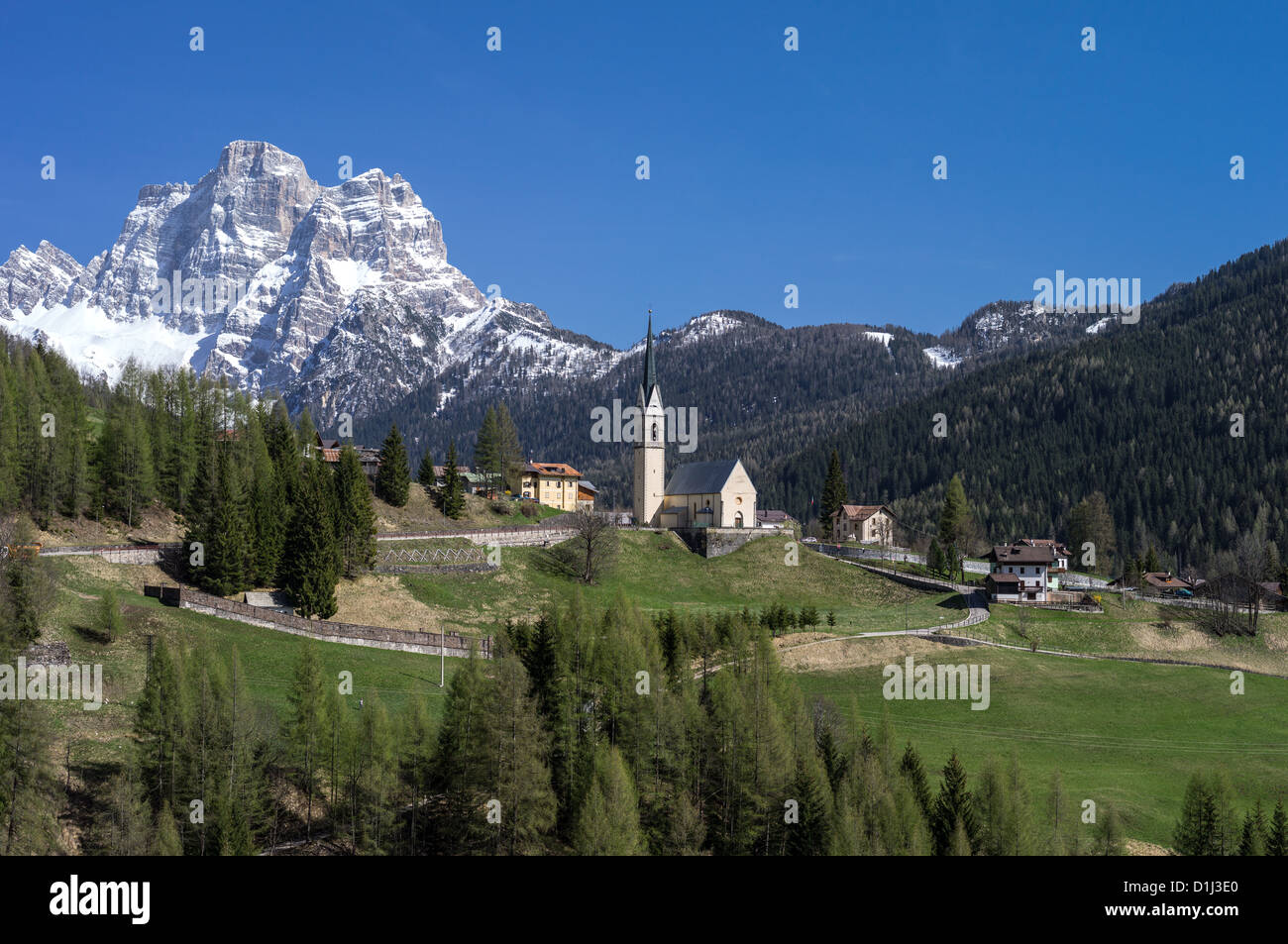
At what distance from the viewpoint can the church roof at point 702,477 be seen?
107m

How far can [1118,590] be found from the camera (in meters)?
94.2

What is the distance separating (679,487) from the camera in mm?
113500

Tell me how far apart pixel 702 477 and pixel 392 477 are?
3346 centimetres

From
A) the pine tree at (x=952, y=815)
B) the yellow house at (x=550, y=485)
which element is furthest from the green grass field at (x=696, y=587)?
the pine tree at (x=952, y=815)

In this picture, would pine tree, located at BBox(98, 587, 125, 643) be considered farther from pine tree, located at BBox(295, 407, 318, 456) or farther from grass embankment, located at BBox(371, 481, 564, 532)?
pine tree, located at BBox(295, 407, 318, 456)

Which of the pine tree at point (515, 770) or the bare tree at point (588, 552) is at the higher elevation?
the bare tree at point (588, 552)

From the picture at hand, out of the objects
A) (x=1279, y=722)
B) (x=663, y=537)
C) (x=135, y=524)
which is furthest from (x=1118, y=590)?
(x=135, y=524)

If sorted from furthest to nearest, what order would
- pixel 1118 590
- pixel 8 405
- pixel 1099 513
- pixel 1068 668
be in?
pixel 1099 513
pixel 1118 590
pixel 8 405
pixel 1068 668

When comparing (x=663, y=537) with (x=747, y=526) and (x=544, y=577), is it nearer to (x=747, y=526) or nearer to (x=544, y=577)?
(x=747, y=526)

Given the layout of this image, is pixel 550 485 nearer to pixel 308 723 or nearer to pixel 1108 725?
pixel 1108 725

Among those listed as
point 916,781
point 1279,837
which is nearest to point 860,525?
point 916,781

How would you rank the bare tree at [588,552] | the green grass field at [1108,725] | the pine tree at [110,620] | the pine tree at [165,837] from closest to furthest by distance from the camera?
1. the pine tree at [165,837]
2. the green grass field at [1108,725]
3. the pine tree at [110,620]
4. the bare tree at [588,552]

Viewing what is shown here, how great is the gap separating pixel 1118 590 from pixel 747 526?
36.0 metres

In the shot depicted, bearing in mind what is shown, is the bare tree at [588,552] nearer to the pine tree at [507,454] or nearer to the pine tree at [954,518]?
the pine tree at [507,454]
